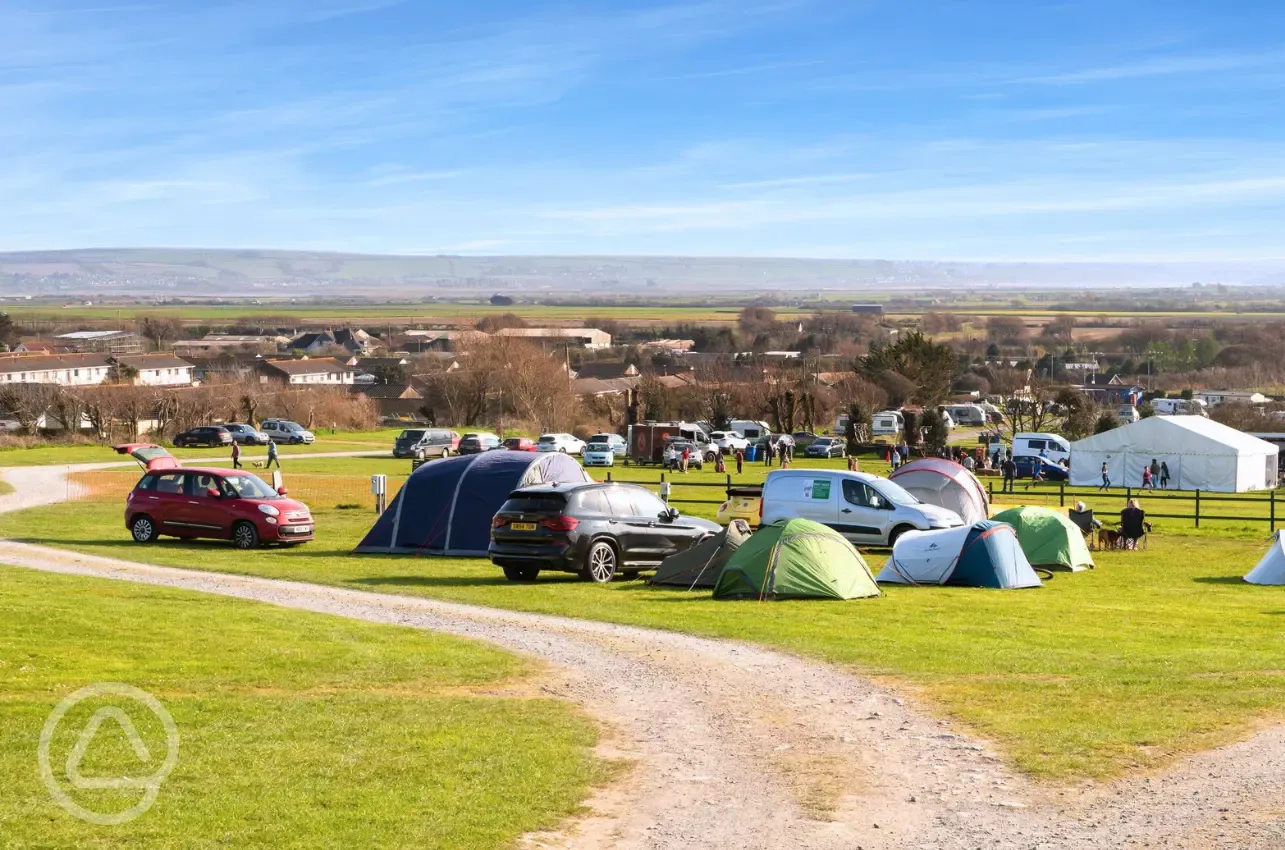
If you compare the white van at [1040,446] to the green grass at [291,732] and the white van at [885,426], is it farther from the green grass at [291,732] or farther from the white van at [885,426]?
the green grass at [291,732]

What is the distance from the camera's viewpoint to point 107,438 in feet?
232

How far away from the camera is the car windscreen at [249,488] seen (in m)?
28.2

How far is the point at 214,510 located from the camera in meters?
28.2

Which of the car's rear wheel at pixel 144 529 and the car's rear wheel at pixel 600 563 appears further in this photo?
the car's rear wheel at pixel 144 529

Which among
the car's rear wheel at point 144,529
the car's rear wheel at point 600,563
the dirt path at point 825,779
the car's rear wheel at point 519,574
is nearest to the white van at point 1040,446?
the car's rear wheel at point 144,529

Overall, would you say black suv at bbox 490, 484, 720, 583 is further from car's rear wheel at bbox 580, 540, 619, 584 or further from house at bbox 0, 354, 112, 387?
house at bbox 0, 354, 112, 387

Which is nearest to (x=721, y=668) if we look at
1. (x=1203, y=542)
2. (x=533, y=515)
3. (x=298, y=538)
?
(x=533, y=515)

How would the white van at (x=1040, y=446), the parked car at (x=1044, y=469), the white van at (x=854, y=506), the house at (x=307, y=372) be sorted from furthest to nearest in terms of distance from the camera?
the house at (x=307, y=372), the white van at (x=1040, y=446), the parked car at (x=1044, y=469), the white van at (x=854, y=506)

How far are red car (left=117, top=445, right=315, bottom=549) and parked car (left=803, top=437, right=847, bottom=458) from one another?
4690 centimetres

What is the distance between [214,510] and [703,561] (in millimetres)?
11016

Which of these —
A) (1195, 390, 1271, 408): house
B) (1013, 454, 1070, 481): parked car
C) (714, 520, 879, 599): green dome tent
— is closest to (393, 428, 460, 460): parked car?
(1013, 454, 1070, 481): parked car

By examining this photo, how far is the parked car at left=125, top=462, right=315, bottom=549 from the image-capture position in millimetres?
27906

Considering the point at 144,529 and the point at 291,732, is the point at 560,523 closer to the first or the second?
the point at 144,529

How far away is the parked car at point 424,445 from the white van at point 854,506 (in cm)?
3632
